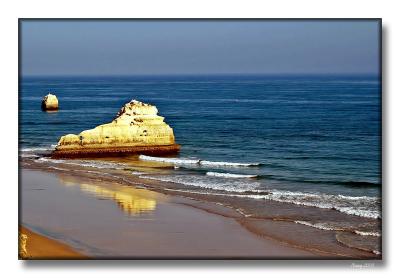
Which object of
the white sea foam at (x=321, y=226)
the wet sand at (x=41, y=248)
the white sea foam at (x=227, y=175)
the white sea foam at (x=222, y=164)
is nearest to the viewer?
the wet sand at (x=41, y=248)

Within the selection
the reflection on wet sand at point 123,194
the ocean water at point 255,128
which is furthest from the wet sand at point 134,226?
the ocean water at point 255,128

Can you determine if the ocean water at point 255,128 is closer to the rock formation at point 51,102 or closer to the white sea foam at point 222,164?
the white sea foam at point 222,164

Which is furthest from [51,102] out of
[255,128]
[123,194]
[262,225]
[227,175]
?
[262,225]

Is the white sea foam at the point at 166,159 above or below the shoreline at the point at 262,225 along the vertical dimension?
above

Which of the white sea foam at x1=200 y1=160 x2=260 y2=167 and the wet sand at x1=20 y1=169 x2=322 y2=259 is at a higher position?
the white sea foam at x1=200 y1=160 x2=260 y2=167

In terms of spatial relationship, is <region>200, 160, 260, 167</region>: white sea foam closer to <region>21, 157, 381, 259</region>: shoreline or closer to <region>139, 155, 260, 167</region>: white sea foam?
<region>139, 155, 260, 167</region>: white sea foam

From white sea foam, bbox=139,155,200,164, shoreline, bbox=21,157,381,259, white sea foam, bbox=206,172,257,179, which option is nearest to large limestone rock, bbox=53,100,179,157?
white sea foam, bbox=139,155,200,164
